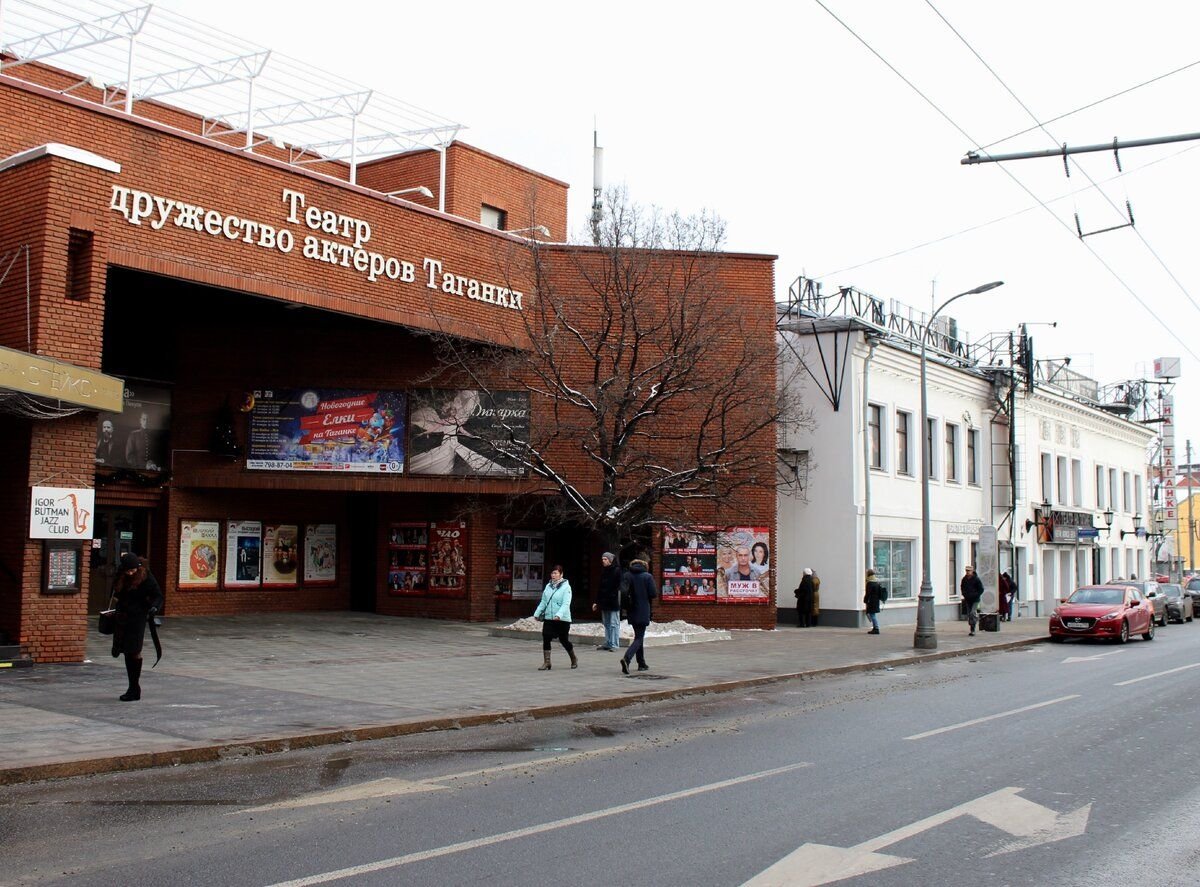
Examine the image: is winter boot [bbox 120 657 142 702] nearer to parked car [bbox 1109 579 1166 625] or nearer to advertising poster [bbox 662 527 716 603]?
advertising poster [bbox 662 527 716 603]

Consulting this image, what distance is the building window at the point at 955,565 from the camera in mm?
35656

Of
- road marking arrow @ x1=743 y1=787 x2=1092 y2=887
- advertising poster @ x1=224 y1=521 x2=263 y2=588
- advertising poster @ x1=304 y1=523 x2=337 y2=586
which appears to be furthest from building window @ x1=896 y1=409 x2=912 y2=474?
road marking arrow @ x1=743 y1=787 x2=1092 y2=887

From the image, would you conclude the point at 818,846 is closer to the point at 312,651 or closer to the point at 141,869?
the point at 141,869

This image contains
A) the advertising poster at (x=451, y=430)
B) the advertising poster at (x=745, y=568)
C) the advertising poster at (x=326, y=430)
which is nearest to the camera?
the advertising poster at (x=326, y=430)

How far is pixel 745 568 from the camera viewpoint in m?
27.0

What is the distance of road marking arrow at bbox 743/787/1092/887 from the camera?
20.3 feet

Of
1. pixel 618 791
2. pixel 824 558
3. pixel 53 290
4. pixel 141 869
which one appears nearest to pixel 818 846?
pixel 618 791

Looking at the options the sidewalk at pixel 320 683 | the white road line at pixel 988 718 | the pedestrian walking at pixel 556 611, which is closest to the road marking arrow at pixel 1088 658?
the sidewalk at pixel 320 683

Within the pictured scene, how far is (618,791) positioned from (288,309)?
16905 millimetres

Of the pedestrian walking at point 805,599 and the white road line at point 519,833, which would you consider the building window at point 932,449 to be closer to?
the pedestrian walking at point 805,599

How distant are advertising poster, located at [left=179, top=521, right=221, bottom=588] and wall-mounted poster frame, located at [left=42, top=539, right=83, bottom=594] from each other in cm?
951

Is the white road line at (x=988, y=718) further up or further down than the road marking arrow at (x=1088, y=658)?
further up

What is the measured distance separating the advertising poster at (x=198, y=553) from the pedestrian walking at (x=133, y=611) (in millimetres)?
13381

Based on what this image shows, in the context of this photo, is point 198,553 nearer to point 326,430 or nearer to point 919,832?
point 326,430
